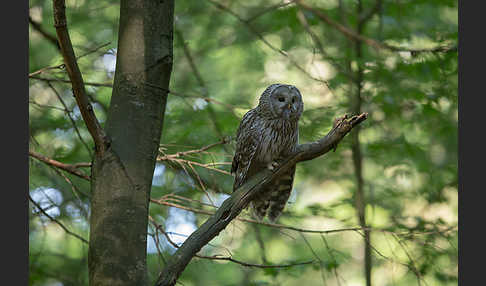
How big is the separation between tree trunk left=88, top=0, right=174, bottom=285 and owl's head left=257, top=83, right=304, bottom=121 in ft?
4.37

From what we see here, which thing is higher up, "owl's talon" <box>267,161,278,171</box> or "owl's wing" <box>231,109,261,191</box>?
"owl's wing" <box>231,109,261,191</box>

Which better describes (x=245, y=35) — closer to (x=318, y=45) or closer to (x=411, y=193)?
(x=318, y=45)

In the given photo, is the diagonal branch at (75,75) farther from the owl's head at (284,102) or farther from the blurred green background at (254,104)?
the owl's head at (284,102)

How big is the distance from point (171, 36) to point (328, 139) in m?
1.12

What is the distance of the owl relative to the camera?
13.3 ft

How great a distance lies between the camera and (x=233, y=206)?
279 cm

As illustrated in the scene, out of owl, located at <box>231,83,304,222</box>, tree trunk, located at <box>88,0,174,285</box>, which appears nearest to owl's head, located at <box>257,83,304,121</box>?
owl, located at <box>231,83,304,222</box>

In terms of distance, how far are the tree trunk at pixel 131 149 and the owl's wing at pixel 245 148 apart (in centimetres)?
137

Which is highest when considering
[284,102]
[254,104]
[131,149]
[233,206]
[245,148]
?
[254,104]

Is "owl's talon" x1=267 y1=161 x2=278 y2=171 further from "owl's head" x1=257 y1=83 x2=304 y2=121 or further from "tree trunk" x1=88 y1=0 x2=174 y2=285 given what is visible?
"tree trunk" x1=88 y1=0 x2=174 y2=285

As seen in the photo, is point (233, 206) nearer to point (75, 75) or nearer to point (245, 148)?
point (75, 75)

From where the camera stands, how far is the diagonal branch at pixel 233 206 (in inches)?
98.9

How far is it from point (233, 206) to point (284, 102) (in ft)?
4.82

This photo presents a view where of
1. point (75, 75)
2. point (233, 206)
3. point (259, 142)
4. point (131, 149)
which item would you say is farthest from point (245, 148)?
point (75, 75)
